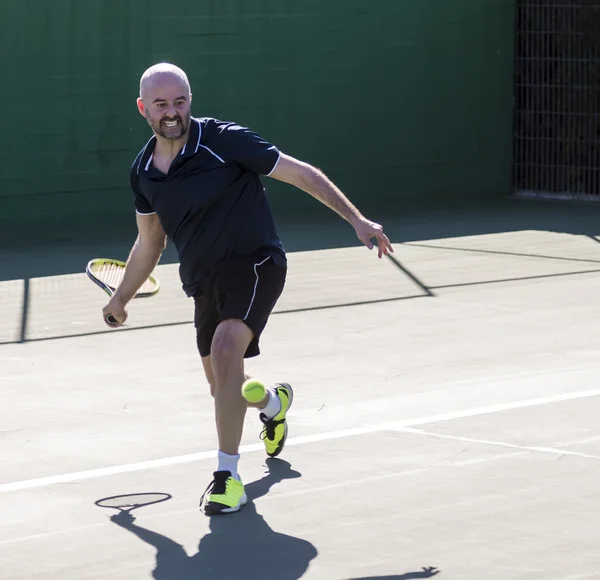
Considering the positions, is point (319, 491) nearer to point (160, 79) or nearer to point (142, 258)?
point (142, 258)

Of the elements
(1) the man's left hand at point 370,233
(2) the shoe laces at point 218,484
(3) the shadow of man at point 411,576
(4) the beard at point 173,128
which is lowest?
(3) the shadow of man at point 411,576

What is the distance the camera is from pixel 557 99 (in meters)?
19.3

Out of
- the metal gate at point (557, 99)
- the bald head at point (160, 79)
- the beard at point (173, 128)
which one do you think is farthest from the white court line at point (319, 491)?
the metal gate at point (557, 99)

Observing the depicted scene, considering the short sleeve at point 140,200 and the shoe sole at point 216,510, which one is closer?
the shoe sole at point 216,510

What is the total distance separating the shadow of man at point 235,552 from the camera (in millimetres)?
5527

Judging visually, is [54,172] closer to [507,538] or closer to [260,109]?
[260,109]

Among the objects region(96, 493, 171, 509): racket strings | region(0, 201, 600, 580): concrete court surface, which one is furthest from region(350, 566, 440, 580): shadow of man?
region(96, 493, 171, 509): racket strings

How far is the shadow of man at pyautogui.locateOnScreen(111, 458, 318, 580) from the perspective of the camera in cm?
553

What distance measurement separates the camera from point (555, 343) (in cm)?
998

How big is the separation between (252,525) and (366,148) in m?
12.9

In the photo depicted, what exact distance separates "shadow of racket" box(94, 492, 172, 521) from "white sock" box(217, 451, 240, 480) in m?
0.28

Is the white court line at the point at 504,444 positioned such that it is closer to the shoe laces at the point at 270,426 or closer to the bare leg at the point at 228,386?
the shoe laces at the point at 270,426

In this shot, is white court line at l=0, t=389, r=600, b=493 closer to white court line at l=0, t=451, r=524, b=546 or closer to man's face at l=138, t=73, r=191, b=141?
white court line at l=0, t=451, r=524, b=546

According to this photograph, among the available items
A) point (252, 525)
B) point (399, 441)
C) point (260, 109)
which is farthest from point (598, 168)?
point (252, 525)
